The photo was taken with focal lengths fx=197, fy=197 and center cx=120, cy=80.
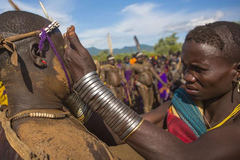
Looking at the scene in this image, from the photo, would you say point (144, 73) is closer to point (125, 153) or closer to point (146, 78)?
point (146, 78)

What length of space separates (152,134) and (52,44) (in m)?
1.01

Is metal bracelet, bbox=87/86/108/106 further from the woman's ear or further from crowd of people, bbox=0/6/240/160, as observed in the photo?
the woman's ear

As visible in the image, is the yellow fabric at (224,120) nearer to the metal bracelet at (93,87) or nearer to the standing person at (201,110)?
the standing person at (201,110)

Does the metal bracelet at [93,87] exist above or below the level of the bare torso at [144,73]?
above

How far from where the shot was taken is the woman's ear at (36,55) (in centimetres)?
143

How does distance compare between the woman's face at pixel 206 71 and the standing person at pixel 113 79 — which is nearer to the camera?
the woman's face at pixel 206 71

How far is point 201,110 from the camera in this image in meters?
2.00

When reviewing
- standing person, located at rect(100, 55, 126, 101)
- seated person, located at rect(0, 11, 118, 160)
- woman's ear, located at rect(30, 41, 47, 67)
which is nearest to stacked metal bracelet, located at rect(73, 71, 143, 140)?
seated person, located at rect(0, 11, 118, 160)

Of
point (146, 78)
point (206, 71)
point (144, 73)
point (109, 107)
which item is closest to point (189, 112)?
point (206, 71)

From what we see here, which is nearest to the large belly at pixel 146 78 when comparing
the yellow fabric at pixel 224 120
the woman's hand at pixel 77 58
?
the yellow fabric at pixel 224 120

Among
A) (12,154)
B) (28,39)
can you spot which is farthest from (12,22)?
(12,154)

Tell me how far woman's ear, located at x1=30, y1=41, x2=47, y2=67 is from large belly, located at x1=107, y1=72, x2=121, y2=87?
810 centimetres

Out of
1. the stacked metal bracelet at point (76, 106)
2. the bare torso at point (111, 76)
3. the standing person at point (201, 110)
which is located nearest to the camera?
the standing person at point (201, 110)

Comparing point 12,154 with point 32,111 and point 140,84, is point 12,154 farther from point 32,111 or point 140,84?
point 140,84
